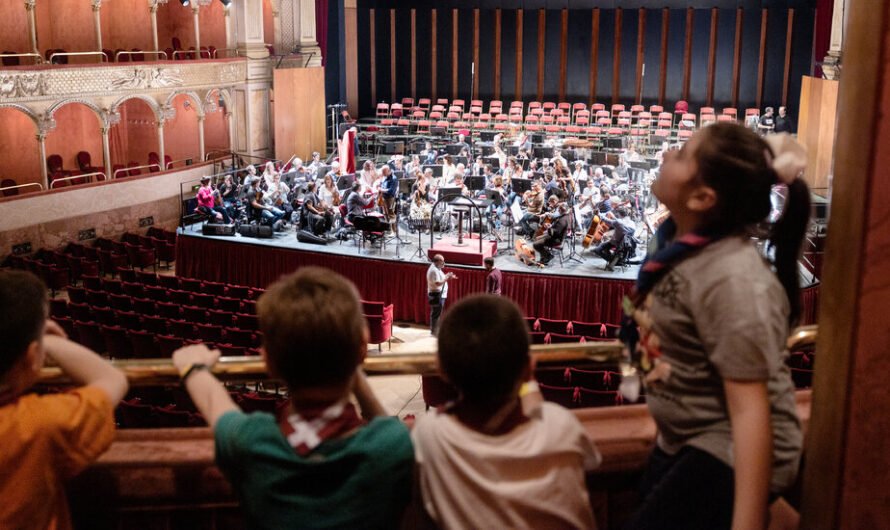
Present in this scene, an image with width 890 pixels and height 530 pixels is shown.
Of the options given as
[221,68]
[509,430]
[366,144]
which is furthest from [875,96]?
[366,144]

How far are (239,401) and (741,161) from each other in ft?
21.2

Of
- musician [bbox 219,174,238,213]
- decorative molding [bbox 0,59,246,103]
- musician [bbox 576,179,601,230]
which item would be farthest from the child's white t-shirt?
decorative molding [bbox 0,59,246,103]

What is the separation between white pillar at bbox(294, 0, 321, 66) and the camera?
23.5 m

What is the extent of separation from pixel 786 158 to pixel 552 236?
448 inches

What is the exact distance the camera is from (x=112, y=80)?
17891 mm

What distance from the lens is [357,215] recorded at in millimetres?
14086

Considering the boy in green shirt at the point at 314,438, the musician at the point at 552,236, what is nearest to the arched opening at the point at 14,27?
the musician at the point at 552,236

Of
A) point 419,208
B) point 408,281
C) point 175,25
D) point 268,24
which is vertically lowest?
point 408,281

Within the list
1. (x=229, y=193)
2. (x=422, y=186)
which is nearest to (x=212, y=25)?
(x=229, y=193)

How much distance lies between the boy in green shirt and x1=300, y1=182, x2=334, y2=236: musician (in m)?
13.1

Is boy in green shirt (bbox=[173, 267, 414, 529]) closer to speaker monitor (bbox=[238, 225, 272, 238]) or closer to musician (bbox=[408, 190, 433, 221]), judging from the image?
musician (bbox=[408, 190, 433, 221])

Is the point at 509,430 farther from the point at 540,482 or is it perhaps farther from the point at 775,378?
the point at 775,378

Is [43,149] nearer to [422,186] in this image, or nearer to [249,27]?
[249,27]

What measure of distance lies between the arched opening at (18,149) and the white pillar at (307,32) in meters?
7.27
